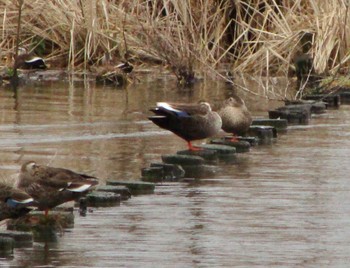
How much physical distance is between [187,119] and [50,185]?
355cm

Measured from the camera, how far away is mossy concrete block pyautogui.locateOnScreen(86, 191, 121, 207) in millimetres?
9461

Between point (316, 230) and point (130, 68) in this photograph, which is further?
point (130, 68)

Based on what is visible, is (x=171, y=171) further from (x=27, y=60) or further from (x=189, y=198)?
(x=27, y=60)

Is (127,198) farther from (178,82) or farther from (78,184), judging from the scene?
(178,82)

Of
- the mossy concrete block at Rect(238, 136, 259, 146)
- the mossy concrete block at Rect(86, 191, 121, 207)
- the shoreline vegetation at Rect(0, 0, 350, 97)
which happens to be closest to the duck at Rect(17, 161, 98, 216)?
the mossy concrete block at Rect(86, 191, 121, 207)

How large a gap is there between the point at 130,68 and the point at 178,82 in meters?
1.04

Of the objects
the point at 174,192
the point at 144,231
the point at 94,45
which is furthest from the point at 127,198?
the point at 94,45

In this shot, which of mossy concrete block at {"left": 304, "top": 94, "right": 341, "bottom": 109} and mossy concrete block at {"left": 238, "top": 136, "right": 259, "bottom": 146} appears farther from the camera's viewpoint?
mossy concrete block at {"left": 304, "top": 94, "right": 341, "bottom": 109}

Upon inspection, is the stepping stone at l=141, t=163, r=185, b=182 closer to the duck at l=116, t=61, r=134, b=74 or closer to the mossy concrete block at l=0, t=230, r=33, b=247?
the mossy concrete block at l=0, t=230, r=33, b=247

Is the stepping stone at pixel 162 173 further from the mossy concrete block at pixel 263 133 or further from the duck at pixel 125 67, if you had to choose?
the duck at pixel 125 67

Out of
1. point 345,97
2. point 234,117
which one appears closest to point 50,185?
point 234,117

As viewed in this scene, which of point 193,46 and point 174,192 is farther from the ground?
point 193,46

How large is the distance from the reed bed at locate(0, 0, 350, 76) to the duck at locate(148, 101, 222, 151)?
967 centimetres

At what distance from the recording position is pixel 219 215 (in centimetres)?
912
